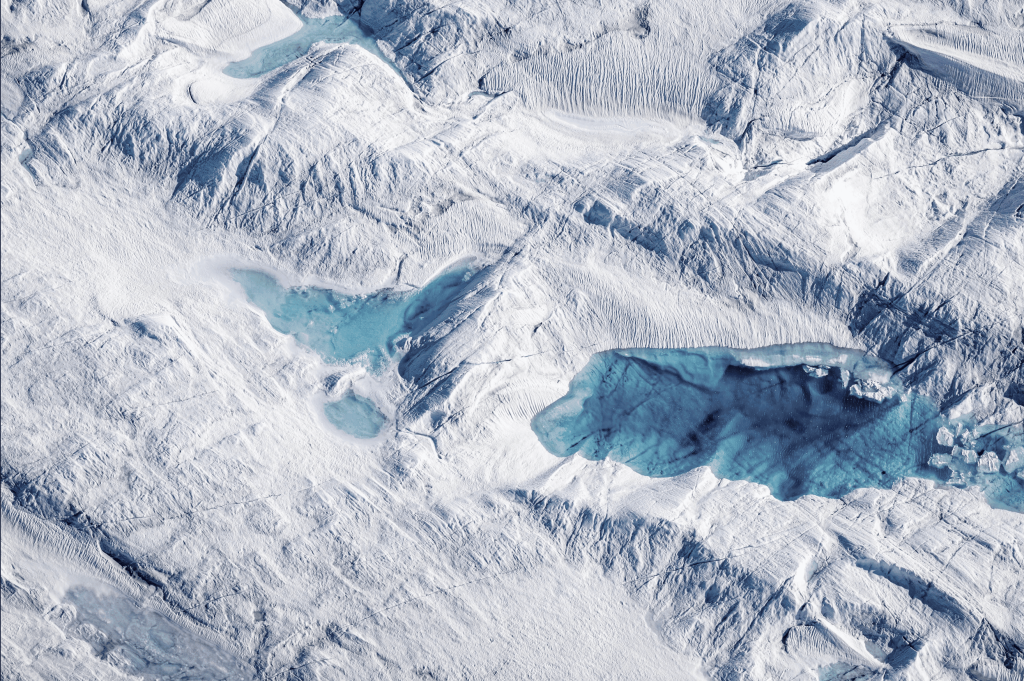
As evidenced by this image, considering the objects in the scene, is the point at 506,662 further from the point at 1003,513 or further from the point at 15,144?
the point at 15,144

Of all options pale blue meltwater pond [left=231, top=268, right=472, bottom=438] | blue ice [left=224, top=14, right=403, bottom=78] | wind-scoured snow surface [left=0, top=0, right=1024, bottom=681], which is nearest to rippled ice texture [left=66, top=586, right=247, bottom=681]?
wind-scoured snow surface [left=0, top=0, right=1024, bottom=681]

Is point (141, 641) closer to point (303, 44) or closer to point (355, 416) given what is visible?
point (355, 416)

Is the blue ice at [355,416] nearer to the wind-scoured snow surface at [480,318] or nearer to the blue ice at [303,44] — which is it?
the wind-scoured snow surface at [480,318]

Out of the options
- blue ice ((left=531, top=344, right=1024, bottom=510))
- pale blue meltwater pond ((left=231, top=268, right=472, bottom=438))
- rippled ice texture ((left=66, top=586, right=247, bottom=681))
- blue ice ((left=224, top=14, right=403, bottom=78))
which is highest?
blue ice ((left=224, top=14, right=403, bottom=78))

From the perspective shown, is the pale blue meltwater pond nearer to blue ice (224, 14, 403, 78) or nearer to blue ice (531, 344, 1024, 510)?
blue ice (531, 344, 1024, 510)

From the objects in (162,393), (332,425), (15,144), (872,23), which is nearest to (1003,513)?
(872,23)

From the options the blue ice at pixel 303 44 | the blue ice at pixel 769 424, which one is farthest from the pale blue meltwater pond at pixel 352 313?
the blue ice at pixel 303 44
